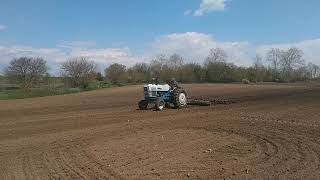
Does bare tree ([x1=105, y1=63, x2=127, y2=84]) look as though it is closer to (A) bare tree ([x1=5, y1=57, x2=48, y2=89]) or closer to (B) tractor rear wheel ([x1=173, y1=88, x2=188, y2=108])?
(A) bare tree ([x1=5, y1=57, x2=48, y2=89])

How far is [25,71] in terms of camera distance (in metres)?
75.2

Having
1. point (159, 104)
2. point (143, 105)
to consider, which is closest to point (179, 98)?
point (159, 104)

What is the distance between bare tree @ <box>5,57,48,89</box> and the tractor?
53369 mm

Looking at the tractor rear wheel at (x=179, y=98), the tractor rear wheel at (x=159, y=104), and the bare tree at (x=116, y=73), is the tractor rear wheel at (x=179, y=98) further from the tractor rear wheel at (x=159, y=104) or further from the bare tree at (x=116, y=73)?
the bare tree at (x=116, y=73)

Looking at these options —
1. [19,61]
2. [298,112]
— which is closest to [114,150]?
[298,112]

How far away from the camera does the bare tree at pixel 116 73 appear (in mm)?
83750

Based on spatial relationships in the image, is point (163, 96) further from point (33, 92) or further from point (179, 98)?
point (33, 92)

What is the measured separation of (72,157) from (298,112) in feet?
39.6

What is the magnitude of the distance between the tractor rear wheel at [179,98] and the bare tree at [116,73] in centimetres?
5976

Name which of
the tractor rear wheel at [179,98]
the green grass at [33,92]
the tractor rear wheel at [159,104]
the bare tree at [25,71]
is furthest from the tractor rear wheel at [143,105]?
the bare tree at [25,71]

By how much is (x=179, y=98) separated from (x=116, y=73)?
6314cm

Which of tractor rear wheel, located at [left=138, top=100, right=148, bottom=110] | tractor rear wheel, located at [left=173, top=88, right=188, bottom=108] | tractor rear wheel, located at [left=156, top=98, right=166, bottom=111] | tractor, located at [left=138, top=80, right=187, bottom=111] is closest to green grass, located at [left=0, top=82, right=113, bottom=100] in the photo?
tractor rear wheel, located at [left=138, top=100, right=148, bottom=110]

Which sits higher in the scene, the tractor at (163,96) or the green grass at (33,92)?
the tractor at (163,96)

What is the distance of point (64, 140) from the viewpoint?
1327 centimetres
